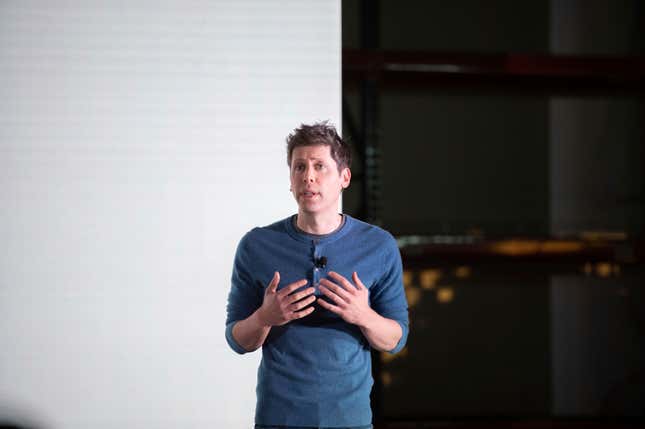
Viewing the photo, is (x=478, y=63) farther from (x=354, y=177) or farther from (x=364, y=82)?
(x=354, y=177)

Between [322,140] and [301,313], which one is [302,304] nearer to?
[301,313]

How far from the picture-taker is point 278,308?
0.81 metres

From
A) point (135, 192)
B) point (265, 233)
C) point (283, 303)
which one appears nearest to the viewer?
point (283, 303)

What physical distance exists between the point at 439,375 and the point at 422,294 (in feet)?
0.90

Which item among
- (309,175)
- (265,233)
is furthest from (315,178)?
(265,233)

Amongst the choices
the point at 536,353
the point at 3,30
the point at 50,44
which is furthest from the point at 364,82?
the point at 536,353

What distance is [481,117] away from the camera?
1.85 m

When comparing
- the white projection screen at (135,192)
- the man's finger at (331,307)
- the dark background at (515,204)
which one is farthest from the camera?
the dark background at (515,204)

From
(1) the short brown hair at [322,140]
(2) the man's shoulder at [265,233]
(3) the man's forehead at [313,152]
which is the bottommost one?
(2) the man's shoulder at [265,233]

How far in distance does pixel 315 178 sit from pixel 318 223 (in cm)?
7

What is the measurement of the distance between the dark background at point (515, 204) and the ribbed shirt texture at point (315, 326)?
3.02 ft

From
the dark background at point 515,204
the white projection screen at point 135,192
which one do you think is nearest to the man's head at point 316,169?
the white projection screen at point 135,192

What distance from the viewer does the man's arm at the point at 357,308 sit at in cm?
81

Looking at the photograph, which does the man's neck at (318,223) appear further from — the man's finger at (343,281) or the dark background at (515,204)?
the dark background at (515,204)
